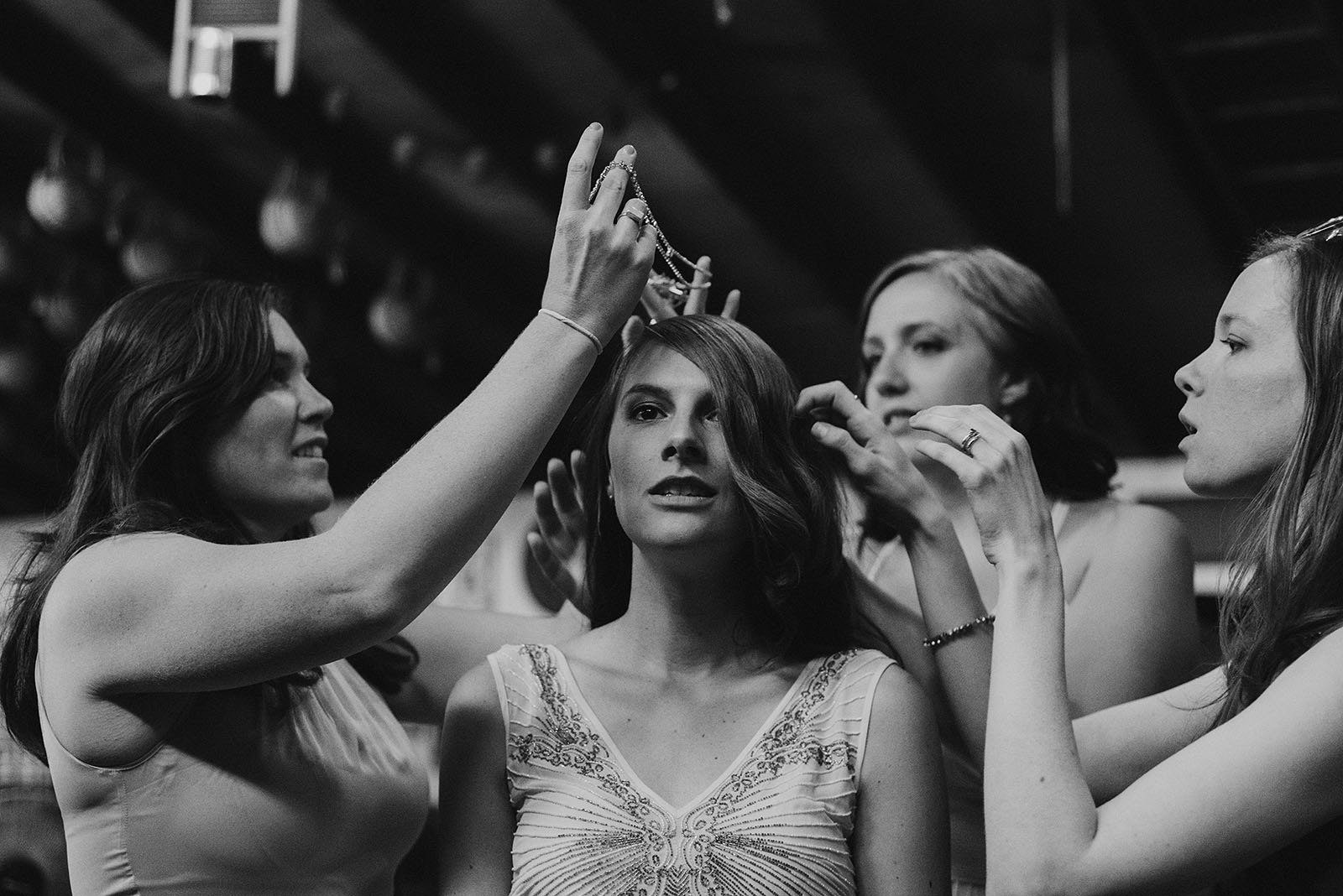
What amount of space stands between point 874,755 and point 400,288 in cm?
608

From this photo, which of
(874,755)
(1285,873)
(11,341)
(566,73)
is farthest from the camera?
(11,341)

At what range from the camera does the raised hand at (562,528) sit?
87.8 inches

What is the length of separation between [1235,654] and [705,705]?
2.06ft

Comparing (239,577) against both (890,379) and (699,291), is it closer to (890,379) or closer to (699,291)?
(699,291)

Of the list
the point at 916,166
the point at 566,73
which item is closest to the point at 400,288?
the point at 566,73

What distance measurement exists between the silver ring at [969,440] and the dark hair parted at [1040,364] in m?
0.81

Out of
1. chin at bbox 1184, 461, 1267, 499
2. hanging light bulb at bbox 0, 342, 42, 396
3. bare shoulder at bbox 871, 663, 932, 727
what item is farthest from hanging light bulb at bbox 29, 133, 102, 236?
chin at bbox 1184, 461, 1267, 499

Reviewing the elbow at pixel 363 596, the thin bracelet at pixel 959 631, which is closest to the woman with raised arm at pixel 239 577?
the elbow at pixel 363 596

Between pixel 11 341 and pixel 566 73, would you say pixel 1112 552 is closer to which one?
pixel 566 73

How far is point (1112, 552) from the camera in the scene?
7.55ft

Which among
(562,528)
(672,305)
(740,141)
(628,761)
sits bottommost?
(628,761)

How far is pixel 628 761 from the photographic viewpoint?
6.12 feet

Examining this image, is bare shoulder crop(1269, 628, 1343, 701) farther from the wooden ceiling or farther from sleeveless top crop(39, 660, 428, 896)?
the wooden ceiling

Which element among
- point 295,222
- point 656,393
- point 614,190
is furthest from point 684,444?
point 295,222
